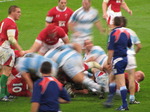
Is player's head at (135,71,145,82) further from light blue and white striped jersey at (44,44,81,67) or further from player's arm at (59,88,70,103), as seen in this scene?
player's arm at (59,88,70,103)

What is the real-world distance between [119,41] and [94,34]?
871cm

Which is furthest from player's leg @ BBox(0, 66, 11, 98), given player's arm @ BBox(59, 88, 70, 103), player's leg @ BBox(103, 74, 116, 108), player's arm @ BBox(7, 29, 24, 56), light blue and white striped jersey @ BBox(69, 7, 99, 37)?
player's arm @ BBox(59, 88, 70, 103)

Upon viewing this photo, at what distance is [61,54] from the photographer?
11.4 meters

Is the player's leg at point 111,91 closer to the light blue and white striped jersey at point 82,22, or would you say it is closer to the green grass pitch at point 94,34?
the green grass pitch at point 94,34

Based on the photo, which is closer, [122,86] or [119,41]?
[119,41]

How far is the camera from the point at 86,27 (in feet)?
44.4

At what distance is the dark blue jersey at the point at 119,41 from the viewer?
10.5 metres

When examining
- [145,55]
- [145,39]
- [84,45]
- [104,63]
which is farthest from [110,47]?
[145,39]

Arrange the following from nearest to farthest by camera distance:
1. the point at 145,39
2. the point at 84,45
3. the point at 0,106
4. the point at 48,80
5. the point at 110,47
Result: 1. the point at 48,80
2. the point at 110,47
3. the point at 0,106
4. the point at 84,45
5. the point at 145,39

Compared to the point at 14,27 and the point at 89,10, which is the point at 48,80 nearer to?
the point at 14,27

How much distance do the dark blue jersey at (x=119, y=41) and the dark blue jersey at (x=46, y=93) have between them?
8.84 feet

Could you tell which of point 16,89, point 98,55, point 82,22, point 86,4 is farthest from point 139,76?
point 16,89

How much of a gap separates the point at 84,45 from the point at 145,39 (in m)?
5.65

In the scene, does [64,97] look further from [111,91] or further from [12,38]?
[12,38]
